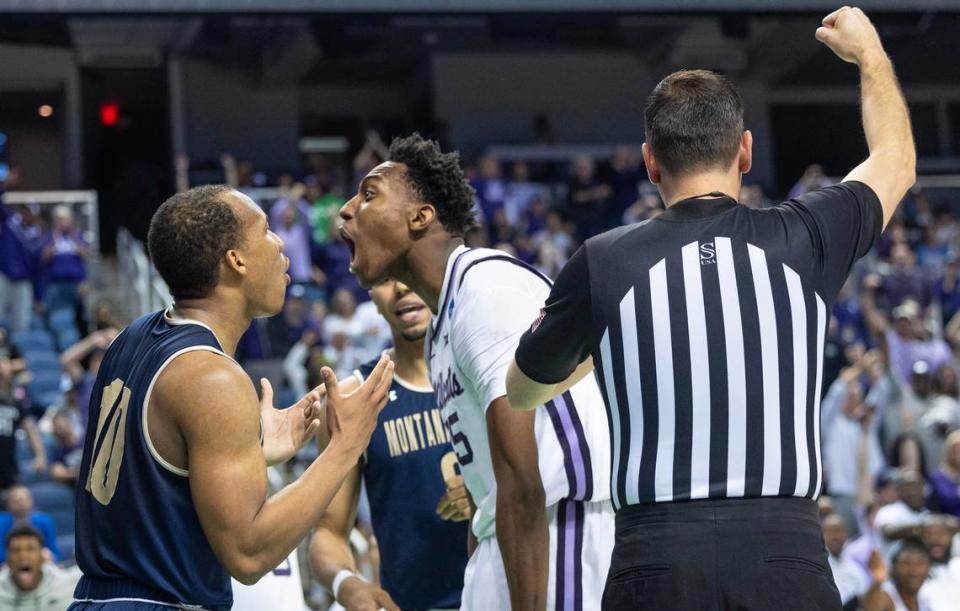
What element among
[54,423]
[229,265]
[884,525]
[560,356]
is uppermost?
[229,265]

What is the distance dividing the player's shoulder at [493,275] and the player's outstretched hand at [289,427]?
59 cm

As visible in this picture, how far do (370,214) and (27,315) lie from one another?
43.3 feet

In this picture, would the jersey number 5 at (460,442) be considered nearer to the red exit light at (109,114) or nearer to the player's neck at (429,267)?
the player's neck at (429,267)

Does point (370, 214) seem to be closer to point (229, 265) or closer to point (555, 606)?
point (229, 265)

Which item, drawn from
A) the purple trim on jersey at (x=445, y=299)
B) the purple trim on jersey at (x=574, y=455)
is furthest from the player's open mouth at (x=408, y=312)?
the purple trim on jersey at (x=574, y=455)

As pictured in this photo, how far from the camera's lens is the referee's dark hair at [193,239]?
155 inches

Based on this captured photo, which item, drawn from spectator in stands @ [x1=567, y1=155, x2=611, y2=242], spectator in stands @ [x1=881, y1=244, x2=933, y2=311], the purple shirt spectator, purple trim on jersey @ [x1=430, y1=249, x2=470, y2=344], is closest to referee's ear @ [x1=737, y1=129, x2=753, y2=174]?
purple trim on jersey @ [x1=430, y1=249, x2=470, y2=344]

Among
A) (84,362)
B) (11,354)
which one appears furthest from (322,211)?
(11,354)

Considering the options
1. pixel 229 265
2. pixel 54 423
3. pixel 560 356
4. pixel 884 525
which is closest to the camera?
pixel 560 356

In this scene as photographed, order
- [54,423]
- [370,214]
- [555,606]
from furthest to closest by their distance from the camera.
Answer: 1. [54,423]
2. [370,214]
3. [555,606]

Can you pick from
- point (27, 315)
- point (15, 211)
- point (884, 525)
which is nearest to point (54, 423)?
point (27, 315)

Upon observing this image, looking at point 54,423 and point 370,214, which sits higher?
point 370,214

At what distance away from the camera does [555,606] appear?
4480mm

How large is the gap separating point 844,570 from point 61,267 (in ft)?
34.7
